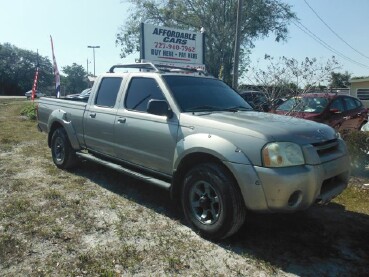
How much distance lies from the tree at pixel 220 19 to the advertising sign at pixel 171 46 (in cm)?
1680

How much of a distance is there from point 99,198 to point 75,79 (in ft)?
285

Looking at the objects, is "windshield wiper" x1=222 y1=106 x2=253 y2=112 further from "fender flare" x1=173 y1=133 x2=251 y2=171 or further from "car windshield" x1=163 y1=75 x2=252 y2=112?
"fender flare" x1=173 y1=133 x2=251 y2=171

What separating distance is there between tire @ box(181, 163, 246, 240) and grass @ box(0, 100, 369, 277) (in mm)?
177

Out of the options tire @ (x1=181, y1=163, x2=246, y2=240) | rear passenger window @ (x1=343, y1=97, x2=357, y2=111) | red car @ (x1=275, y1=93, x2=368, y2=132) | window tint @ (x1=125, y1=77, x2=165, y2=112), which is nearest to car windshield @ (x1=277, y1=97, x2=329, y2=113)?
red car @ (x1=275, y1=93, x2=368, y2=132)

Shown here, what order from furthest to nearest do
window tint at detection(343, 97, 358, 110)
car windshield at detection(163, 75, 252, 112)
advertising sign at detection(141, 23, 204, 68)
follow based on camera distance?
1. advertising sign at detection(141, 23, 204, 68)
2. window tint at detection(343, 97, 358, 110)
3. car windshield at detection(163, 75, 252, 112)

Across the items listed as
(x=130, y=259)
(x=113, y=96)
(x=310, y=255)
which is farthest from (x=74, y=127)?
(x=310, y=255)

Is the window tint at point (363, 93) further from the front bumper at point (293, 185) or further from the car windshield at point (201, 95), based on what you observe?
the front bumper at point (293, 185)

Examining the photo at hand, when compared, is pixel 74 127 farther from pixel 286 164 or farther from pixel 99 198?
pixel 286 164

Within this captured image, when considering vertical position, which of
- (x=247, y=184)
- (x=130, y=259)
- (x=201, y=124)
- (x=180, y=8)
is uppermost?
(x=180, y=8)

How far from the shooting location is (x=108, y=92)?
5.81 meters

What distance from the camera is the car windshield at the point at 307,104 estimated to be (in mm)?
9312

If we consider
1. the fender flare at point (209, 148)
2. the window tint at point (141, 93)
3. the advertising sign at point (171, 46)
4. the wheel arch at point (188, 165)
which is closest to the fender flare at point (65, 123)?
the window tint at point (141, 93)

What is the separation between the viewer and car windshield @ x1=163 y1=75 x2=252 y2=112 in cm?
467

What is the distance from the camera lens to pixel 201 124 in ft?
13.6
